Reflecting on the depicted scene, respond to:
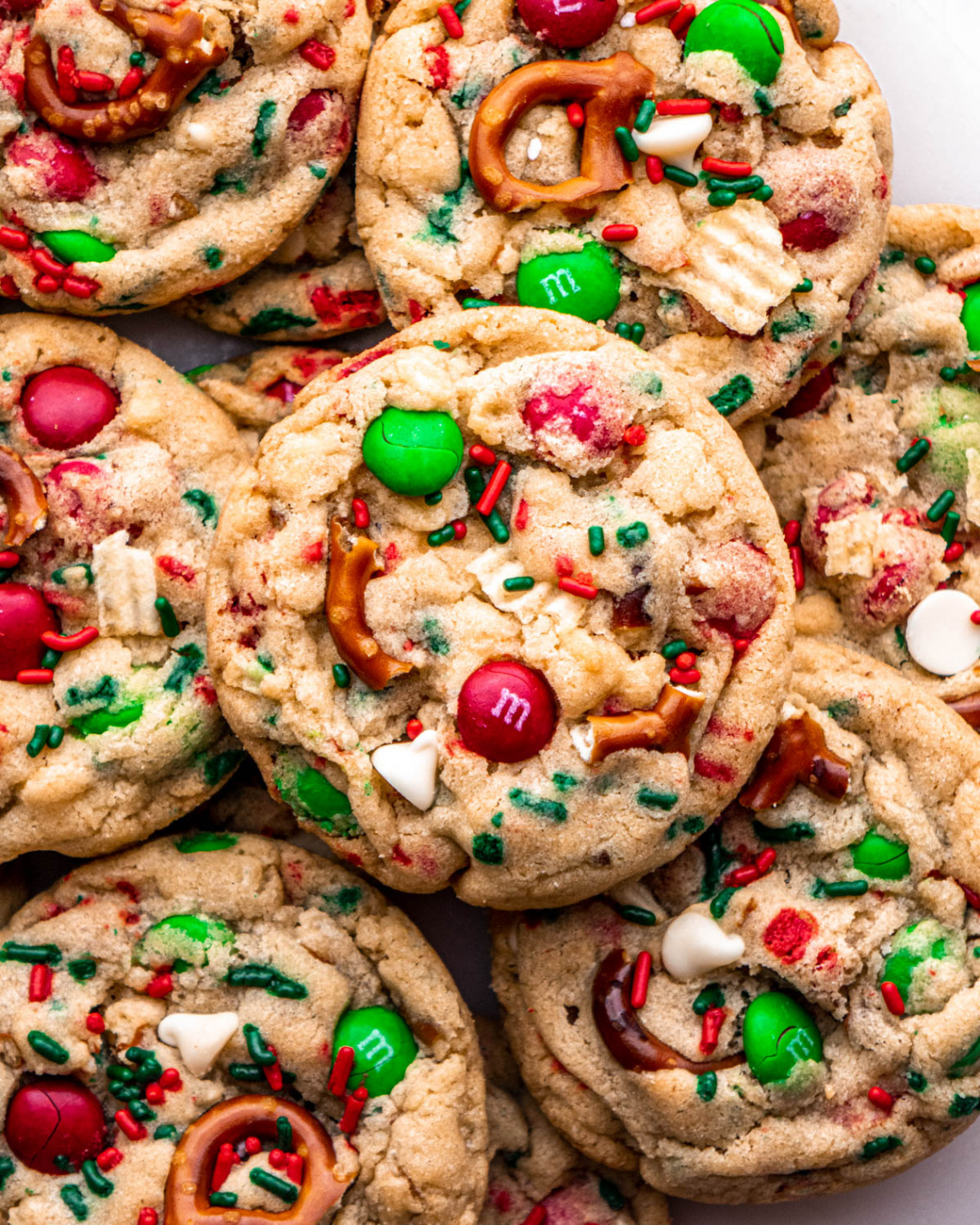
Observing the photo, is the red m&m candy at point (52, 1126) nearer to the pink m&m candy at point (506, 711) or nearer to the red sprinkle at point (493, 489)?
the pink m&m candy at point (506, 711)

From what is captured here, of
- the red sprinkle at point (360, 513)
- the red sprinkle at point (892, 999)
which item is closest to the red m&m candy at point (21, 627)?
the red sprinkle at point (360, 513)

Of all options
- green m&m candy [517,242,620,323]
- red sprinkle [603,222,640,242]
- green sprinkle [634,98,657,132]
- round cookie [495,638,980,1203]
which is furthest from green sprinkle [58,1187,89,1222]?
green sprinkle [634,98,657,132]

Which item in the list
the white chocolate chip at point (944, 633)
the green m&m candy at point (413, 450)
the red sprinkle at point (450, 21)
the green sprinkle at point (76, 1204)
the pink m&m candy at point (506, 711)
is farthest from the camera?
the white chocolate chip at point (944, 633)

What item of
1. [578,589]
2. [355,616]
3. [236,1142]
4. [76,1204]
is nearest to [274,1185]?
[236,1142]

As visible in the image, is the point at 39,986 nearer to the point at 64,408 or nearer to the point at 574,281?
the point at 64,408

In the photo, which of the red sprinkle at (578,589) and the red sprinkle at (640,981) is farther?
the red sprinkle at (640,981)

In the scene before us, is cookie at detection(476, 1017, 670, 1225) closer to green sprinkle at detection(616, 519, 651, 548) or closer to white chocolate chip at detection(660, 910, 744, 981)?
white chocolate chip at detection(660, 910, 744, 981)
